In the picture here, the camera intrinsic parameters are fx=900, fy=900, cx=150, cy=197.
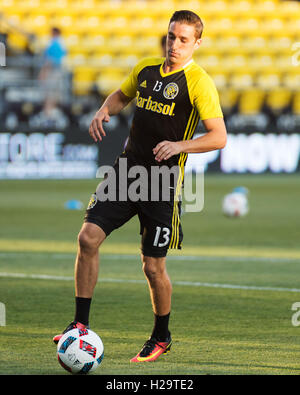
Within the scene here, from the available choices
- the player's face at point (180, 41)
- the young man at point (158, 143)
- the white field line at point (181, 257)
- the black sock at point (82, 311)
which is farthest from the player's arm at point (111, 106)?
the white field line at point (181, 257)

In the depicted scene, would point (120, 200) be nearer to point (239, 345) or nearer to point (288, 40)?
point (239, 345)

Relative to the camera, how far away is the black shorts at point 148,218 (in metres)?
5.60

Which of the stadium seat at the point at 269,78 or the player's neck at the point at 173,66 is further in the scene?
the stadium seat at the point at 269,78

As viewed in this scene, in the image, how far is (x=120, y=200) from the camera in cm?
565

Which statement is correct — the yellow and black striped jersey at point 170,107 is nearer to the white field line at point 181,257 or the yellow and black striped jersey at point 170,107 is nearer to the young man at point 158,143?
the young man at point 158,143

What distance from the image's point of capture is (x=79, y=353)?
499 cm

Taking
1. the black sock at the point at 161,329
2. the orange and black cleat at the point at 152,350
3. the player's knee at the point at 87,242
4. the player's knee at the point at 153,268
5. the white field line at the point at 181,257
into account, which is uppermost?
the player's knee at the point at 87,242

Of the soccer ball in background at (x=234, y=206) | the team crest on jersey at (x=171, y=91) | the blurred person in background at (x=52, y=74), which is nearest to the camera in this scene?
the team crest on jersey at (x=171, y=91)

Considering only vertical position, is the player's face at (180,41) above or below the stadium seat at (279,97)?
above

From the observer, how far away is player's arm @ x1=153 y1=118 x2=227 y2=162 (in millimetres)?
5270

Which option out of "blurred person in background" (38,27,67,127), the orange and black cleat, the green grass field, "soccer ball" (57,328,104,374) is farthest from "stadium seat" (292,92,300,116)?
"soccer ball" (57,328,104,374)

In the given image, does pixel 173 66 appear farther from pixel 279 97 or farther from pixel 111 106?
pixel 279 97

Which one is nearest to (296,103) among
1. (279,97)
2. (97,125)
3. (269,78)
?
A: (279,97)

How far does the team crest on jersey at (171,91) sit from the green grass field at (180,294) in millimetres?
1579
